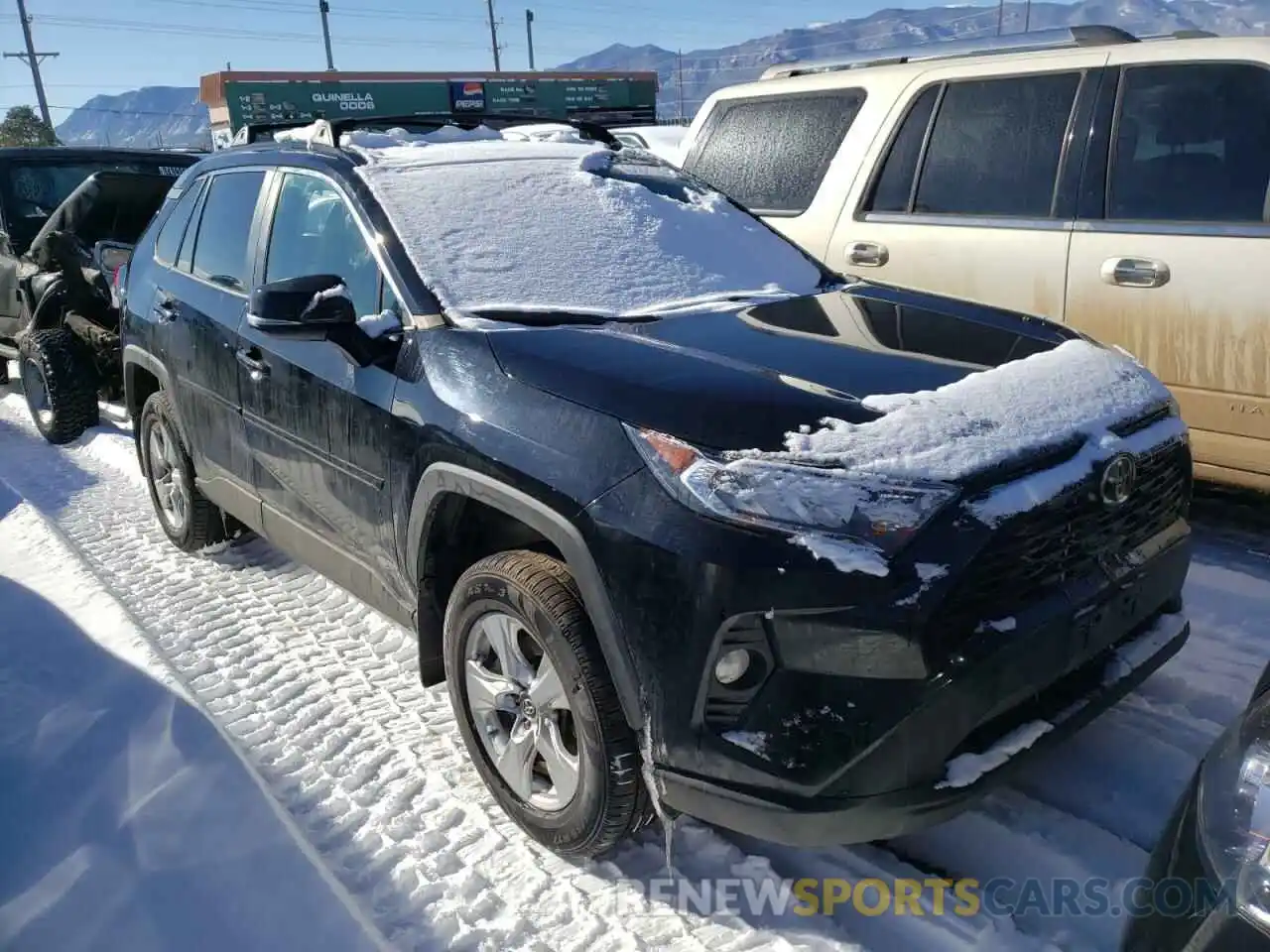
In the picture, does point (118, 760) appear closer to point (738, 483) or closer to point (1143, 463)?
point (738, 483)

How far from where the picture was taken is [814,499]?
2.00 metres

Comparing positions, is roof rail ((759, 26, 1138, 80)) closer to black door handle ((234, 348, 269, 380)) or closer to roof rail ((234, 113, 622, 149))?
roof rail ((234, 113, 622, 149))

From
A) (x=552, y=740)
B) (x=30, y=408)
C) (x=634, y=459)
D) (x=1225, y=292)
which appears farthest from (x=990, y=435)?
(x=30, y=408)

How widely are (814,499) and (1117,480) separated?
0.76 metres

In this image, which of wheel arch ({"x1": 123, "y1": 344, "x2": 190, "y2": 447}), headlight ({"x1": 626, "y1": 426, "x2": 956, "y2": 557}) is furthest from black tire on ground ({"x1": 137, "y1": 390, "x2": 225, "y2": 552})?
headlight ({"x1": 626, "y1": 426, "x2": 956, "y2": 557})

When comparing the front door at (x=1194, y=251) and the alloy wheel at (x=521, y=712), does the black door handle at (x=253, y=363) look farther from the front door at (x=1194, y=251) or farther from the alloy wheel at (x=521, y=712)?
the front door at (x=1194, y=251)

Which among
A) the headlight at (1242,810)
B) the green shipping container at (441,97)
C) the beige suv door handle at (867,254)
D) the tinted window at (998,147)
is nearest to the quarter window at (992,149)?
the tinted window at (998,147)

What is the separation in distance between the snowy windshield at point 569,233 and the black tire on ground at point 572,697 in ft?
2.59

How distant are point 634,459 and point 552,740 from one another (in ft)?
2.52

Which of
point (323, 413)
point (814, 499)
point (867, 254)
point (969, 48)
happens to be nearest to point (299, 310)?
point (323, 413)

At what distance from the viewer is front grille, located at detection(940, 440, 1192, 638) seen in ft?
6.62

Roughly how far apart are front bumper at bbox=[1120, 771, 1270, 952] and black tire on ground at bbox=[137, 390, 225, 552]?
3960 millimetres

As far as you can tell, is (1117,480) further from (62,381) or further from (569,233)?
(62,381)

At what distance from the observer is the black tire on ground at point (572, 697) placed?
88.7 inches
